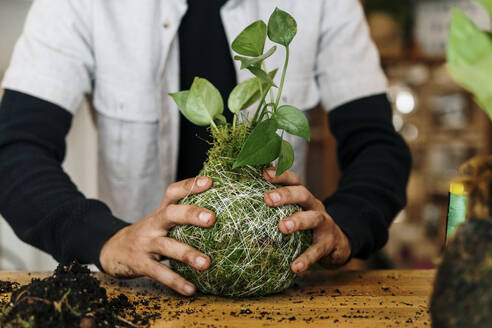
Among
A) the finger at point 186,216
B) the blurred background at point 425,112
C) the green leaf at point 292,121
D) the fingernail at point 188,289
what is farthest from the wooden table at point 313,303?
the blurred background at point 425,112

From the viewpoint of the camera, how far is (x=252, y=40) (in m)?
0.69

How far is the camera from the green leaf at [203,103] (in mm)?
742

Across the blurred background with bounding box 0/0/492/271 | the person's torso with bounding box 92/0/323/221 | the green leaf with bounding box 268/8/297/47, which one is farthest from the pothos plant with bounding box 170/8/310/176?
the blurred background with bounding box 0/0/492/271

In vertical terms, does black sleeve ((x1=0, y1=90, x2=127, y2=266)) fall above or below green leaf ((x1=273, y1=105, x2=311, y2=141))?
below

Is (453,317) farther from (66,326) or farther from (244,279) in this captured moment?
(66,326)

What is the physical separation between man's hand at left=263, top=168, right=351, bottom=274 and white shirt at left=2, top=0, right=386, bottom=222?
1.52ft

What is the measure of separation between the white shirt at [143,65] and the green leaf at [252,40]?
54 centimetres

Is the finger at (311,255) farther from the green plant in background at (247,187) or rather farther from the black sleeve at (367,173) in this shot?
the black sleeve at (367,173)

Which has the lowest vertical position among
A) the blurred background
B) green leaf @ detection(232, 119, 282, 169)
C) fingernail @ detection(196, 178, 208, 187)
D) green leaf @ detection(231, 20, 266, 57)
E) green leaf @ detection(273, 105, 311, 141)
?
the blurred background

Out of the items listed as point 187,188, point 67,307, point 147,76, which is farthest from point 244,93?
point 147,76

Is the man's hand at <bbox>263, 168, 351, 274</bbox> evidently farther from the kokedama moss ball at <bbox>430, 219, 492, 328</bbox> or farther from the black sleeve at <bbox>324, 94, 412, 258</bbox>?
the kokedama moss ball at <bbox>430, 219, 492, 328</bbox>

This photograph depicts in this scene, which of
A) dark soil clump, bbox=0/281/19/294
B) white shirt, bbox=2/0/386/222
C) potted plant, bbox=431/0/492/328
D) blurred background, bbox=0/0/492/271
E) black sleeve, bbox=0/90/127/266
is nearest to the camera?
potted plant, bbox=431/0/492/328

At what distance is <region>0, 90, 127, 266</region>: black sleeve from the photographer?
2.95ft

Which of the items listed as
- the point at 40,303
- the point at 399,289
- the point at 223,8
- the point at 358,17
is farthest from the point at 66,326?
the point at 358,17
